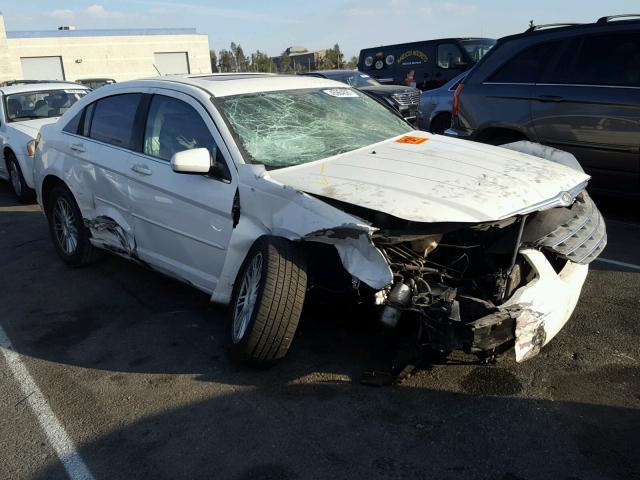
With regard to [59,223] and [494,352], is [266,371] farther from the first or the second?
[59,223]

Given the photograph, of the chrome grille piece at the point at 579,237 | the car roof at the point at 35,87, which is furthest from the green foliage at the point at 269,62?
the chrome grille piece at the point at 579,237

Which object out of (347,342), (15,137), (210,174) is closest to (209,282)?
(210,174)

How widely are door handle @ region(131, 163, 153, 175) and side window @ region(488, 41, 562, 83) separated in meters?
4.21

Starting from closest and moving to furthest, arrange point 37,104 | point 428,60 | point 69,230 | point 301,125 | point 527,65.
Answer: point 301,125 → point 69,230 → point 527,65 → point 37,104 → point 428,60

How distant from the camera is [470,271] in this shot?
344 cm

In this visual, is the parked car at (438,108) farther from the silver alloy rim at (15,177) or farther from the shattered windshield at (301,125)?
the silver alloy rim at (15,177)

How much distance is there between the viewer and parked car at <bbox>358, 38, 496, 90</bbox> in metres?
16.9

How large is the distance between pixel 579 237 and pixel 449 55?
1481 cm

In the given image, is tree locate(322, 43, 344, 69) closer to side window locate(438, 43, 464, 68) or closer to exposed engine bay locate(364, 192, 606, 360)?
side window locate(438, 43, 464, 68)

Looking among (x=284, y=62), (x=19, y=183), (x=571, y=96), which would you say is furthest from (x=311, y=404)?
(x=284, y=62)

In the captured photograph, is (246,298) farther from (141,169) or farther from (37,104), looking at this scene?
(37,104)

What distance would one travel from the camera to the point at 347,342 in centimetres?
391

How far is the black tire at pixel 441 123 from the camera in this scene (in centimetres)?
1030

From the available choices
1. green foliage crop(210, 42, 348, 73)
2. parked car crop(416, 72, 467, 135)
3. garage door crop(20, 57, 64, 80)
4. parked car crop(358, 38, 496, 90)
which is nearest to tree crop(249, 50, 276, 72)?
green foliage crop(210, 42, 348, 73)
